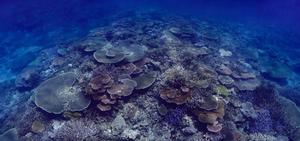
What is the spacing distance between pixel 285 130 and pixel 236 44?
28.7 feet

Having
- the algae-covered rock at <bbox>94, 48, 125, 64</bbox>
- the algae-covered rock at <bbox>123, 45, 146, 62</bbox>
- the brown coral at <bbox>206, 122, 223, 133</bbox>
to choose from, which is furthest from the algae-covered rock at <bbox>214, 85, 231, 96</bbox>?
the algae-covered rock at <bbox>94, 48, 125, 64</bbox>

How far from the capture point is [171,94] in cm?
908

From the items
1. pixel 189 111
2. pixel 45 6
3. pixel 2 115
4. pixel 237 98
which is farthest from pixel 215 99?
pixel 45 6

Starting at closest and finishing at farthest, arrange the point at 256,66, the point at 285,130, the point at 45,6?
the point at 285,130 < the point at 256,66 < the point at 45,6

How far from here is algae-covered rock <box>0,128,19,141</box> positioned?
934cm

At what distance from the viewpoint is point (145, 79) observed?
33.2 feet

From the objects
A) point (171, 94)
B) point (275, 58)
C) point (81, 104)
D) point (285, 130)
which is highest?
point (171, 94)

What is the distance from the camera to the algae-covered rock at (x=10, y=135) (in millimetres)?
9336

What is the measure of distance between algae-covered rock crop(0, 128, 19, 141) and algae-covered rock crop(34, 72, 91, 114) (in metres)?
1.19

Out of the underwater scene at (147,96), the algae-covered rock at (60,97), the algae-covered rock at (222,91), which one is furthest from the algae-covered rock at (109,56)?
the algae-covered rock at (222,91)

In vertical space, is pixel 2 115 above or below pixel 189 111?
below

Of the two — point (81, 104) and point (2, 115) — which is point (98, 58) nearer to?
point (81, 104)

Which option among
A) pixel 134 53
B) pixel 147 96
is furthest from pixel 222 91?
pixel 134 53

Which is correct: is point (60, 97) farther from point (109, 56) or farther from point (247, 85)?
point (247, 85)
